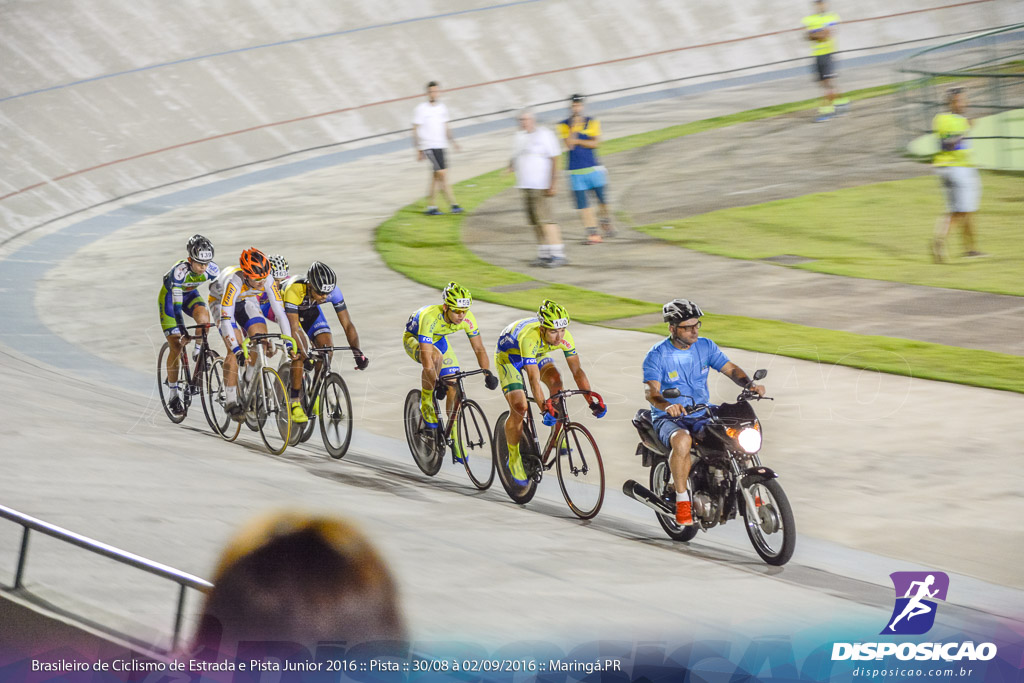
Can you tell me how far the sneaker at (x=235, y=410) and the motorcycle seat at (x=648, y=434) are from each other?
3578mm

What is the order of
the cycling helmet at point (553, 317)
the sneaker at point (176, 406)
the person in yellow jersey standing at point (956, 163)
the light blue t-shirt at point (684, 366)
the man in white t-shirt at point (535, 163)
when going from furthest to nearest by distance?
1. the man in white t-shirt at point (535, 163)
2. the person in yellow jersey standing at point (956, 163)
3. the sneaker at point (176, 406)
4. the cycling helmet at point (553, 317)
5. the light blue t-shirt at point (684, 366)

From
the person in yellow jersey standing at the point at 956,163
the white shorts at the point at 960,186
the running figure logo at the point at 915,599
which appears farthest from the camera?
the white shorts at the point at 960,186

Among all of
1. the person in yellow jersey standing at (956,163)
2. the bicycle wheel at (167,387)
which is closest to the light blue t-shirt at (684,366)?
the bicycle wheel at (167,387)

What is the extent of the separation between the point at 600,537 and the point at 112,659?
3298 millimetres

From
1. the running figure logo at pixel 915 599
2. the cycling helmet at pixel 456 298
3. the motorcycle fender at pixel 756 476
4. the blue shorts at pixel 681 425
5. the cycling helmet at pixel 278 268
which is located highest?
the cycling helmet at pixel 278 268

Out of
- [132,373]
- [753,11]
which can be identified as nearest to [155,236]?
[132,373]

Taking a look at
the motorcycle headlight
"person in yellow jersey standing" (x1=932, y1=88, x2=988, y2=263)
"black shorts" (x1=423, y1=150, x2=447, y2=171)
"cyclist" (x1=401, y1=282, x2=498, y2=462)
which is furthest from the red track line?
the motorcycle headlight

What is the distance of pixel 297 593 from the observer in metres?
5.09

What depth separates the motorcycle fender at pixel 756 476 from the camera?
6.20m

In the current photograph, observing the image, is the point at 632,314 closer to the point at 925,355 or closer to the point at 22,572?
the point at 925,355

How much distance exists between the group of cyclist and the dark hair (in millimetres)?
1532

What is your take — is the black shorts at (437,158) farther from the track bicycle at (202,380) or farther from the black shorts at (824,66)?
the black shorts at (824,66)

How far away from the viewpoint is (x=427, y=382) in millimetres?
8117

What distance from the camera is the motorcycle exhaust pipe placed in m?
6.89
